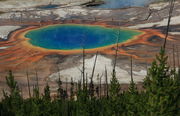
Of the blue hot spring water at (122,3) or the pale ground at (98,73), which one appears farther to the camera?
the blue hot spring water at (122,3)

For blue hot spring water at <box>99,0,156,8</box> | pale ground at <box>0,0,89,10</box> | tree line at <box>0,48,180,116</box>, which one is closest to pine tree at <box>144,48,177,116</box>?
tree line at <box>0,48,180,116</box>

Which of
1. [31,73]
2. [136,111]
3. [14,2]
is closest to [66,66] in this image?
[31,73]

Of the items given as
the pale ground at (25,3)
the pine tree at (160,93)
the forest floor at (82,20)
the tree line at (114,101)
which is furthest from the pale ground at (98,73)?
the pale ground at (25,3)

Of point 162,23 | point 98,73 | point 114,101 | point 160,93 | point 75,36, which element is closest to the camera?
point 160,93

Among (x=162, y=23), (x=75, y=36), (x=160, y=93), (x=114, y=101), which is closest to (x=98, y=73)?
(x=114, y=101)

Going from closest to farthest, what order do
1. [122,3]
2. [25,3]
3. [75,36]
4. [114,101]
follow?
[114,101], [75,36], [25,3], [122,3]

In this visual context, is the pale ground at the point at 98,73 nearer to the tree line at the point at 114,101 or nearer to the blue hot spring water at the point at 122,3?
the tree line at the point at 114,101

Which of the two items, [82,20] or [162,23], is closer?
[162,23]

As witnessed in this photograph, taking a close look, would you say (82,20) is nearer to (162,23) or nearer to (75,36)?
(75,36)

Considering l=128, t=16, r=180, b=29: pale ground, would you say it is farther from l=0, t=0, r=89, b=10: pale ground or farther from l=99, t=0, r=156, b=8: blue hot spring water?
l=0, t=0, r=89, b=10: pale ground
